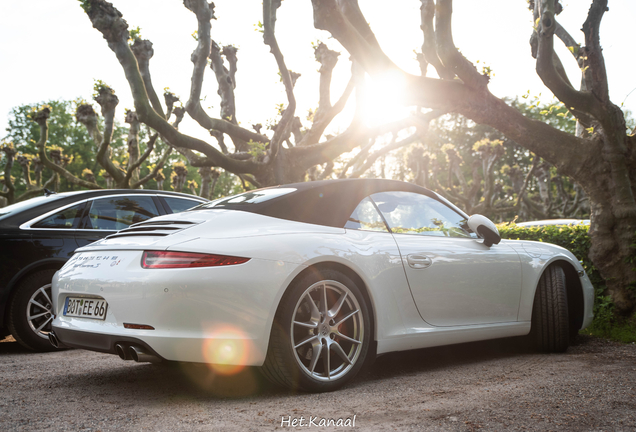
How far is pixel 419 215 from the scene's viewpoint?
4.39 meters

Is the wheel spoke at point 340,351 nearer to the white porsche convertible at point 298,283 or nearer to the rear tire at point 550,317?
the white porsche convertible at point 298,283

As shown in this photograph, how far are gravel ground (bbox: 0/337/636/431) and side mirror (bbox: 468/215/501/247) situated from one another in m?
1.03

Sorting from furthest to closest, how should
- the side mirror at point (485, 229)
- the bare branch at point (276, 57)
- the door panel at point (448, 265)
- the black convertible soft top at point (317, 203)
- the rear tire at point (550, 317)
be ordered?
the bare branch at point (276, 57) → the rear tire at point (550, 317) → the side mirror at point (485, 229) → the door panel at point (448, 265) → the black convertible soft top at point (317, 203)

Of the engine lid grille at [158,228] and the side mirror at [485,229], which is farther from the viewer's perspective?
the side mirror at [485,229]

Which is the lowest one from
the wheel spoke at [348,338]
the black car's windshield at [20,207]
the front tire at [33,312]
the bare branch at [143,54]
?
the front tire at [33,312]

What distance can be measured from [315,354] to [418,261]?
1087 mm

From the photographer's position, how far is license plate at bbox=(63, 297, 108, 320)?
3246mm

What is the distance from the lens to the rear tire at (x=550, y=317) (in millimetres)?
4949

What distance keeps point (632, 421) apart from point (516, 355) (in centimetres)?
223

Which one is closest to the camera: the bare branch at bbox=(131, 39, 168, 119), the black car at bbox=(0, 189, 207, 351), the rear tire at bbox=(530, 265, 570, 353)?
the rear tire at bbox=(530, 265, 570, 353)

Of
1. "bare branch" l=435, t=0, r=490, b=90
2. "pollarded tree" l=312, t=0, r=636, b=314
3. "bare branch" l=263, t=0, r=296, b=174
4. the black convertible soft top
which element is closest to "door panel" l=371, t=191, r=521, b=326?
the black convertible soft top

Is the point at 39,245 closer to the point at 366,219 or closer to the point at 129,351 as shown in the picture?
the point at 129,351

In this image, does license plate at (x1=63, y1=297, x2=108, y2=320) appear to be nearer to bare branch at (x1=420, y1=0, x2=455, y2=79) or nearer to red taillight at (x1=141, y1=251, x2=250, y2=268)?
red taillight at (x1=141, y1=251, x2=250, y2=268)

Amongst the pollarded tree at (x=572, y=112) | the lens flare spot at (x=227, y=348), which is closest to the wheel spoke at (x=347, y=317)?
the lens flare spot at (x=227, y=348)
